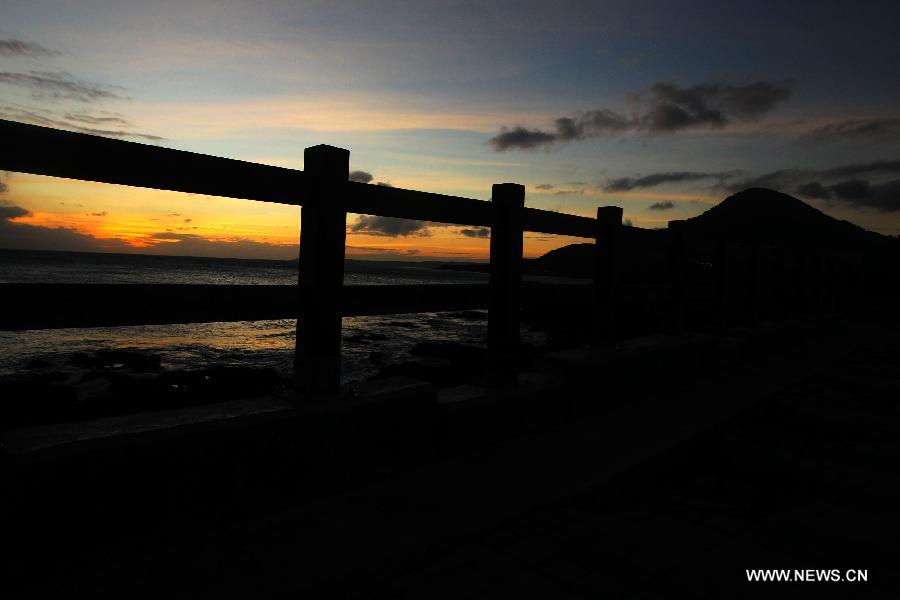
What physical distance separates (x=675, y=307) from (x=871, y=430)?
2528 millimetres

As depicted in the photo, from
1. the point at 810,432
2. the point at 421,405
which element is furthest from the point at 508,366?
the point at 810,432

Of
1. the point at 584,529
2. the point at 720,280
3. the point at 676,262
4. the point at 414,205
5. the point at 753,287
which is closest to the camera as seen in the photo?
the point at 584,529

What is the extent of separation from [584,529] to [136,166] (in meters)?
2.77

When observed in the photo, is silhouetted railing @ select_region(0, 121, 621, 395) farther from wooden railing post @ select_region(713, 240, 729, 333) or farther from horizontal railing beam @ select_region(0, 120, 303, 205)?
wooden railing post @ select_region(713, 240, 729, 333)

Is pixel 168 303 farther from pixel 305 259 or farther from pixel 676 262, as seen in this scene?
pixel 676 262

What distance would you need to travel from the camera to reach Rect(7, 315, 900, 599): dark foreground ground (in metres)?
2.27

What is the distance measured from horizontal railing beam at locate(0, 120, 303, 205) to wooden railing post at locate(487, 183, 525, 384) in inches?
67.4

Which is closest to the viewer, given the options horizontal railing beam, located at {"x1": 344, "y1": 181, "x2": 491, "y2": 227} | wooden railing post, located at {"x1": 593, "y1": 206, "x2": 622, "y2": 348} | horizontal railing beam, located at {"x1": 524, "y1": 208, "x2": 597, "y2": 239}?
horizontal railing beam, located at {"x1": 344, "y1": 181, "x2": 491, "y2": 227}

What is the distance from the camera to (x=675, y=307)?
6.86 meters

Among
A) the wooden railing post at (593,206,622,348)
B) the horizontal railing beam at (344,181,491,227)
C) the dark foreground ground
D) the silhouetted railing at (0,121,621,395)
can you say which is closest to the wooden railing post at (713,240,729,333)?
the wooden railing post at (593,206,622,348)

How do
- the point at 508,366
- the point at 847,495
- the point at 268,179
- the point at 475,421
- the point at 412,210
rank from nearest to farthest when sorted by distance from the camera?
the point at 268,179
the point at 847,495
the point at 412,210
the point at 475,421
the point at 508,366

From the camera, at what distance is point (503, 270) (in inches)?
166

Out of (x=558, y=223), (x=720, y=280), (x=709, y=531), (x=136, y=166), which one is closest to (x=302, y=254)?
(x=136, y=166)

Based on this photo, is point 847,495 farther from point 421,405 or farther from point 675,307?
point 675,307
